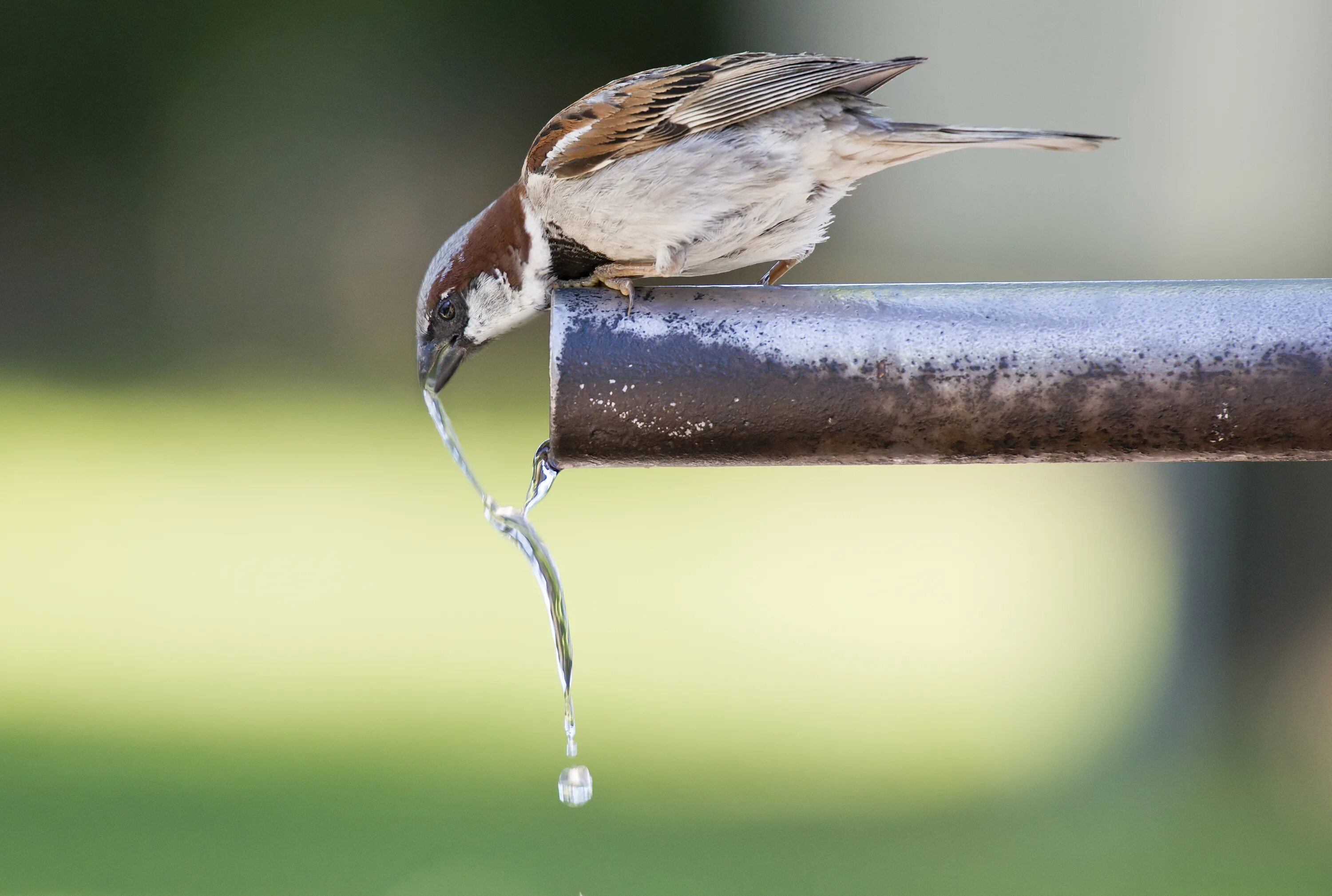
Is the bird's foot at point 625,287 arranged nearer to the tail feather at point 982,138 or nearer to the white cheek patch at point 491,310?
the white cheek patch at point 491,310

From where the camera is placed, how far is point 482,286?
1390 mm

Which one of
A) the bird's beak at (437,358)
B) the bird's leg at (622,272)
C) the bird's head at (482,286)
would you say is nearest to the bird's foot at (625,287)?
the bird's leg at (622,272)

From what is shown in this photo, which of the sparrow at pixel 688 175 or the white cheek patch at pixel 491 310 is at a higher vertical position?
the sparrow at pixel 688 175

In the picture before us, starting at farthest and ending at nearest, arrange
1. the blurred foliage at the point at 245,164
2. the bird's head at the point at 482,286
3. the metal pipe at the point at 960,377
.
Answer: the blurred foliage at the point at 245,164 < the bird's head at the point at 482,286 < the metal pipe at the point at 960,377

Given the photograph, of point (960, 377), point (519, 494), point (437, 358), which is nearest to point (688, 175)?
point (437, 358)

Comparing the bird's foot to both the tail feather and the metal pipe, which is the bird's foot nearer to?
the metal pipe

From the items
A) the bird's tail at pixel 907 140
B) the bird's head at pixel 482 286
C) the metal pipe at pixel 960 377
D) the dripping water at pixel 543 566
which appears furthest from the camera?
the bird's head at pixel 482 286

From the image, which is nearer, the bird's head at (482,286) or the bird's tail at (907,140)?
the bird's tail at (907,140)

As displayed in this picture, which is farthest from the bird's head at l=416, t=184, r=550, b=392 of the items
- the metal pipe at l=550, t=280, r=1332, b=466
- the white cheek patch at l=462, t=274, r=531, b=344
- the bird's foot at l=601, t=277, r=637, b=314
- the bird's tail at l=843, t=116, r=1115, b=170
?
the metal pipe at l=550, t=280, r=1332, b=466

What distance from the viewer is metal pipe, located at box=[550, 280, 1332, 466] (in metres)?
0.77

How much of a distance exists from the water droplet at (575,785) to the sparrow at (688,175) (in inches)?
19.3

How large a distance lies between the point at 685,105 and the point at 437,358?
0.39 meters

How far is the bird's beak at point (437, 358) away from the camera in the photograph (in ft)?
4.70

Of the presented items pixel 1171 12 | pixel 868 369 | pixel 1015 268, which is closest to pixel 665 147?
pixel 868 369
